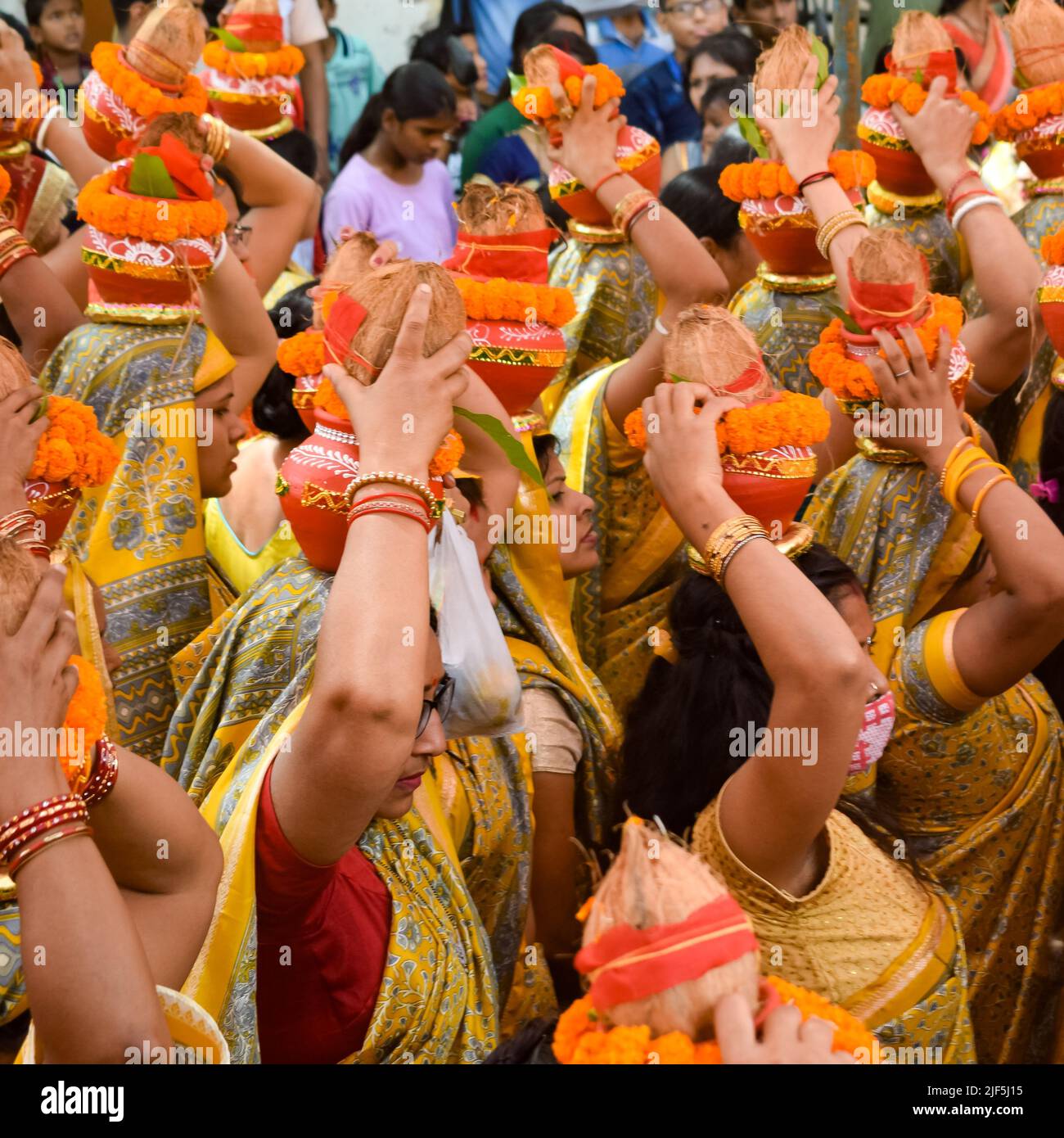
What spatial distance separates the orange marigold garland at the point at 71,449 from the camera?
2.55 m

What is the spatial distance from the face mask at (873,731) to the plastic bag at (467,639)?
66cm

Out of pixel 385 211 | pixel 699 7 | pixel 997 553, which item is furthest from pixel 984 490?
pixel 699 7

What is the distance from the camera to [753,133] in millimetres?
4148

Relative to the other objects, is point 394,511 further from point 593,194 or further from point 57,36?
point 57,36

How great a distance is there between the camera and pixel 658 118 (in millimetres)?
7910

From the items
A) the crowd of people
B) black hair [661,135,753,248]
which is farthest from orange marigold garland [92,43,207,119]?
black hair [661,135,753,248]

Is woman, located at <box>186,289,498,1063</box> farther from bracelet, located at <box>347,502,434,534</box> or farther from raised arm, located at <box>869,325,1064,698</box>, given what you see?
raised arm, located at <box>869,325,1064,698</box>

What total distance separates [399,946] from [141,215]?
1825mm

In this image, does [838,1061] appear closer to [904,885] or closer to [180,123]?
[904,885]

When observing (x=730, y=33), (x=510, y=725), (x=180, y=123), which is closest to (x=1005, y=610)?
(x=510, y=725)

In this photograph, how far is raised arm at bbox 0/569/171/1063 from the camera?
1.60 m

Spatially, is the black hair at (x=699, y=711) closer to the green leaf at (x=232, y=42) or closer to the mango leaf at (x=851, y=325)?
the mango leaf at (x=851, y=325)

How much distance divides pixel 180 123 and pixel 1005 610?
2.25 m

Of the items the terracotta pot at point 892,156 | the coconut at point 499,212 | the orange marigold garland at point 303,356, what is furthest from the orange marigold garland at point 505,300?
the terracotta pot at point 892,156
